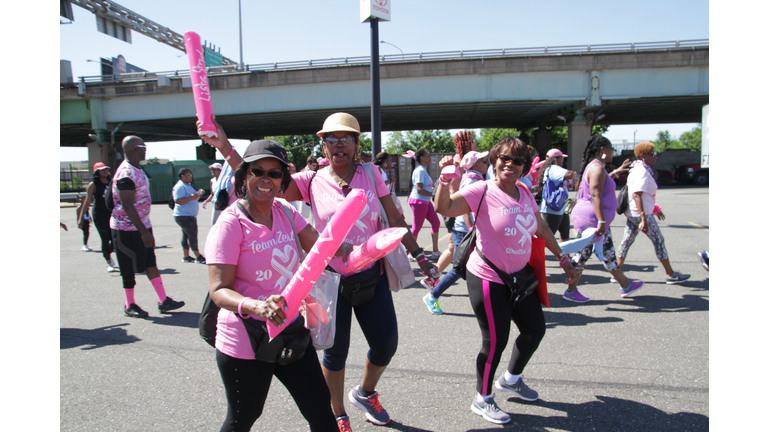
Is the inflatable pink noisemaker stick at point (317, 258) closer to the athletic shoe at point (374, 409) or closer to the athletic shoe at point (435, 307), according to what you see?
the athletic shoe at point (374, 409)

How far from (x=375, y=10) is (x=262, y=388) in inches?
213

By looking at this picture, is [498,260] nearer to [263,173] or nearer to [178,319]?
[263,173]

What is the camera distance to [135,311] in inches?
203

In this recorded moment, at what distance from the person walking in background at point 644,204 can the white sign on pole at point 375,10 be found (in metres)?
3.76

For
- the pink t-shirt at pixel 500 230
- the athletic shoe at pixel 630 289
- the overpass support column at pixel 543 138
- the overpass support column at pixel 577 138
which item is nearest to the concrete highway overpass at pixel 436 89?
the overpass support column at pixel 577 138

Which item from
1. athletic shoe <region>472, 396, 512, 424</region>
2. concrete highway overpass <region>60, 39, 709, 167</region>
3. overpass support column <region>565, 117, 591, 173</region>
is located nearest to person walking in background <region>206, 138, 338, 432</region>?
athletic shoe <region>472, 396, 512, 424</region>

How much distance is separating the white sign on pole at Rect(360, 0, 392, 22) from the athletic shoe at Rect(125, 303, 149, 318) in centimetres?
463

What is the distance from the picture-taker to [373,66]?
6.41 metres

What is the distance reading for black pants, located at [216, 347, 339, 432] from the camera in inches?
77.8

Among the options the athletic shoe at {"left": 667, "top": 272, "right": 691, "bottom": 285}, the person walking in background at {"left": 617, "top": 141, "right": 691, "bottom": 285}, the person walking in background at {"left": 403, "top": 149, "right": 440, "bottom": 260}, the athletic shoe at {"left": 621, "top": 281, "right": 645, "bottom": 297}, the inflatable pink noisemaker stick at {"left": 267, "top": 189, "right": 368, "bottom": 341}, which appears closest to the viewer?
the inflatable pink noisemaker stick at {"left": 267, "top": 189, "right": 368, "bottom": 341}

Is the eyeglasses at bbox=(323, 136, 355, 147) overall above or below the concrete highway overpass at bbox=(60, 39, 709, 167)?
below

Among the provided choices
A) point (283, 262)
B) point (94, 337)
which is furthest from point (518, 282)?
point (94, 337)

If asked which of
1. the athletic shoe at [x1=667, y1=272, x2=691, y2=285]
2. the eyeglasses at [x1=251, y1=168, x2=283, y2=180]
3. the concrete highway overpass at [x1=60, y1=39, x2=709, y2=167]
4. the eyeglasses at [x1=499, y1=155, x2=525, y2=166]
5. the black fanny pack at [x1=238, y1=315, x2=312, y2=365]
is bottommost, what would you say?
the athletic shoe at [x1=667, y1=272, x2=691, y2=285]

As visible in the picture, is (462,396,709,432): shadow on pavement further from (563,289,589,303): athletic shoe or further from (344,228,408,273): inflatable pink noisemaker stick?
(563,289,589,303): athletic shoe
